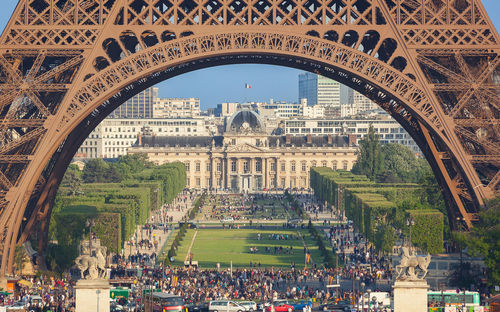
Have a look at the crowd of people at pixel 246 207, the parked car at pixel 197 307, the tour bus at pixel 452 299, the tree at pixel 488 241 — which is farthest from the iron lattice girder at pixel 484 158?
the crowd of people at pixel 246 207

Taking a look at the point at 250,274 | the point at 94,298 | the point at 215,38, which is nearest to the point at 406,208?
the point at 250,274

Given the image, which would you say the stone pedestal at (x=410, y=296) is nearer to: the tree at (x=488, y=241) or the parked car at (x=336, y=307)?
the parked car at (x=336, y=307)

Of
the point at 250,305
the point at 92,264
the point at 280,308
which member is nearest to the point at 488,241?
the point at 280,308

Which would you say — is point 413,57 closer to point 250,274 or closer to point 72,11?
point 72,11

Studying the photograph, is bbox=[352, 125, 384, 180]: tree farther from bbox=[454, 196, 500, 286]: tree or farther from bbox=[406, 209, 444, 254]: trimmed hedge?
bbox=[454, 196, 500, 286]: tree

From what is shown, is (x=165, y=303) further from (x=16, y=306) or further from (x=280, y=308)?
(x=16, y=306)

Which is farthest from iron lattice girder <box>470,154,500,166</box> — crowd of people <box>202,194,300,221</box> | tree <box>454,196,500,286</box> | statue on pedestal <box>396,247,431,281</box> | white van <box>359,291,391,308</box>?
crowd of people <box>202,194,300,221</box>
